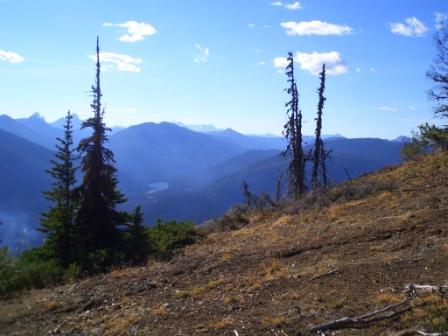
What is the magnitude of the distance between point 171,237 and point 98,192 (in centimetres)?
465

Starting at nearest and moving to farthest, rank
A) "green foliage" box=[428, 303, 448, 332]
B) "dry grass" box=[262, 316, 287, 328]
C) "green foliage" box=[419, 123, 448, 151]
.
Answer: "green foliage" box=[428, 303, 448, 332] < "dry grass" box=[262, 316, 287, 328] < "green foliage" box=[419, 123, 448, 151]

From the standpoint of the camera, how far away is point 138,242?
58.2 feet

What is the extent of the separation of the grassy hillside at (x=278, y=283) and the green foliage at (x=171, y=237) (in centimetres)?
108

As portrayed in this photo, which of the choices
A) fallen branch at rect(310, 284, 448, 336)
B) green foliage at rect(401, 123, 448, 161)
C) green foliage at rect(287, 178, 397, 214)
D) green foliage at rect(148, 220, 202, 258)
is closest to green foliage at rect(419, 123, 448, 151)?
green foliage at rect(401, 123, 448, 161)

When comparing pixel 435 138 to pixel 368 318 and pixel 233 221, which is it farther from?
pixel 368 318

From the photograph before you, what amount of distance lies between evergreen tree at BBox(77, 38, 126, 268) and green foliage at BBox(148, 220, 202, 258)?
6.19 feet

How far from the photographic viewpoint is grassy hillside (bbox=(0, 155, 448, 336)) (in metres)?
8.57

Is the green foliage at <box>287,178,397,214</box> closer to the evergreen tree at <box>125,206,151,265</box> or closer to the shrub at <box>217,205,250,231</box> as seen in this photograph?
the shrub at <box>217,205,250,231</box>

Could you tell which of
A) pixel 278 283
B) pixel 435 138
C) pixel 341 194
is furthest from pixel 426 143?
pixel 278 283

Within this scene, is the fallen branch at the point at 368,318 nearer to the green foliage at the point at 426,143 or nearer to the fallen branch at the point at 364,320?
the fallen branch at the point at 364,320

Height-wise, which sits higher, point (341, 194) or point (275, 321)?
point (341, 194)

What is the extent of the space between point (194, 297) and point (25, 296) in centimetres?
589

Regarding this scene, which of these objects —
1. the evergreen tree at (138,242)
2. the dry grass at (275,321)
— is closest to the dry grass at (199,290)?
the dry grass at (275,321)

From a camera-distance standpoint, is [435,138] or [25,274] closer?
[25,274]
